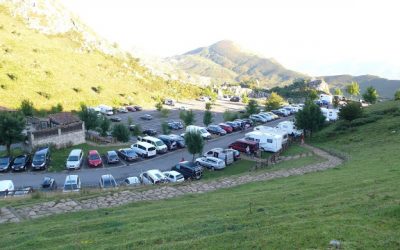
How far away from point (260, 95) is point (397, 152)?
347 feet

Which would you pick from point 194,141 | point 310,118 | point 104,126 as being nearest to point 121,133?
point 104,126

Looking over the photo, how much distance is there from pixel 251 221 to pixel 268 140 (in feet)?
88.7

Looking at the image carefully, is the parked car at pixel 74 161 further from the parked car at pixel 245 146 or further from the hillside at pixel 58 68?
the hillside at pixel 58 68

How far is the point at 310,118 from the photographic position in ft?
138

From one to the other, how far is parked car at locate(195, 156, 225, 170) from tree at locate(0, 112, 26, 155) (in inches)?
747

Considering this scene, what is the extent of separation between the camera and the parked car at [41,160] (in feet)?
107

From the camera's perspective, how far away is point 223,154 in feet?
112

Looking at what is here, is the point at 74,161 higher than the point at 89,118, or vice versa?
the point at 89,118

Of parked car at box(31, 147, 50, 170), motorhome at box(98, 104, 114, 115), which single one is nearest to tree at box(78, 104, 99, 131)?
parked car at box(31, 147, 50, 170)

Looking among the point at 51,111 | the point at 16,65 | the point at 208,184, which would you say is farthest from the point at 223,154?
the point at 16,65

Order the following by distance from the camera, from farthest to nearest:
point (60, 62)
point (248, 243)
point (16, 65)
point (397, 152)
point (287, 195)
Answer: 1. point (60, 62)
2. point (16, 65)
3. point (397, 152)
4. point (287, 195)
5. point (248, 243)

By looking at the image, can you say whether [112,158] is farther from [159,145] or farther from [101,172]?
[159,145]

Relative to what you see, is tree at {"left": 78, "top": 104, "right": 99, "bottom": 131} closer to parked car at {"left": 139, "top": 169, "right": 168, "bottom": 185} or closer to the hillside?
the hillside

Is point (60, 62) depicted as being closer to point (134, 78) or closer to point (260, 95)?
point (134, 78)
